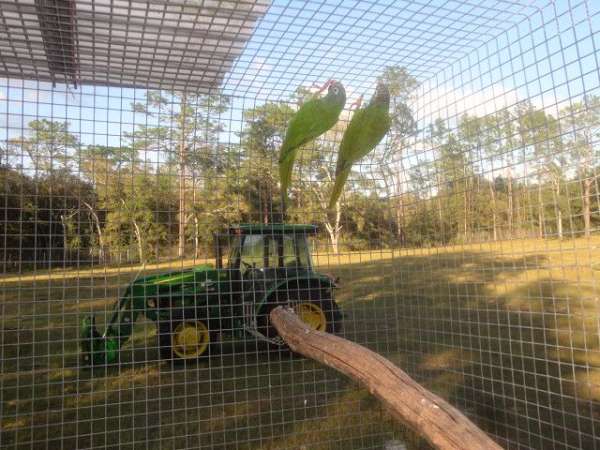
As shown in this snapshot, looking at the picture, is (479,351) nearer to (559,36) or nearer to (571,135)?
(571,135)

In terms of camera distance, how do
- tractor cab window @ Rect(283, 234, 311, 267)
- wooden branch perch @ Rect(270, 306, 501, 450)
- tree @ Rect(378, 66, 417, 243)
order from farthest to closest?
tractor cab window @ Rect(283, 234, 311, 267) → tree @ Rect(378, 66, 417, 243) → wooden branch perch @ Rect(270, 306, 501, 450)

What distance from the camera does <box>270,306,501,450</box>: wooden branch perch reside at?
0.80 m

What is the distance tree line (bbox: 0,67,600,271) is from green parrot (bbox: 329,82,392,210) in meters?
0.50

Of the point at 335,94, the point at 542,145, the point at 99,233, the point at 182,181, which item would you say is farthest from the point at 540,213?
the point at 99,233

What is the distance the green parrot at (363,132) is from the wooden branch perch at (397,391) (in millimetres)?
400

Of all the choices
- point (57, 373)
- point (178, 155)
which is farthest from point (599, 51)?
point (57, 373)

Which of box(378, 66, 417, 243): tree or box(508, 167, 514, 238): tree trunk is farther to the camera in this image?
box(378, 66, 417, 243): tree

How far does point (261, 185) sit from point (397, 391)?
41.4 inches

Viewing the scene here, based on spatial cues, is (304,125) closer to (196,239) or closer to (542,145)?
(542,145)

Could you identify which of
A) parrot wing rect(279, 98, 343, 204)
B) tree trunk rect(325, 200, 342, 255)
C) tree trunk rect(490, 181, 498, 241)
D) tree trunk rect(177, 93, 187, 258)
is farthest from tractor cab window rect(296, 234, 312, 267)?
parrot wing rect(279, 98, 343, 204)

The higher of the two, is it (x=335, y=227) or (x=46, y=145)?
(x=46, y=145)

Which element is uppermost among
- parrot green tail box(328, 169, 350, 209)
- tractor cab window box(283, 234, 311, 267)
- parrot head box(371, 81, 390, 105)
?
parrot head box(371, 81, 390, 105)

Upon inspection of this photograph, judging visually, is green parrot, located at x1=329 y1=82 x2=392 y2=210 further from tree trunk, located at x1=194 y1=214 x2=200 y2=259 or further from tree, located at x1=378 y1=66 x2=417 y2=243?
tree trunk, located at x1=194 y1=214 x2=200 y2=259

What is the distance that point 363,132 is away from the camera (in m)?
1.16
